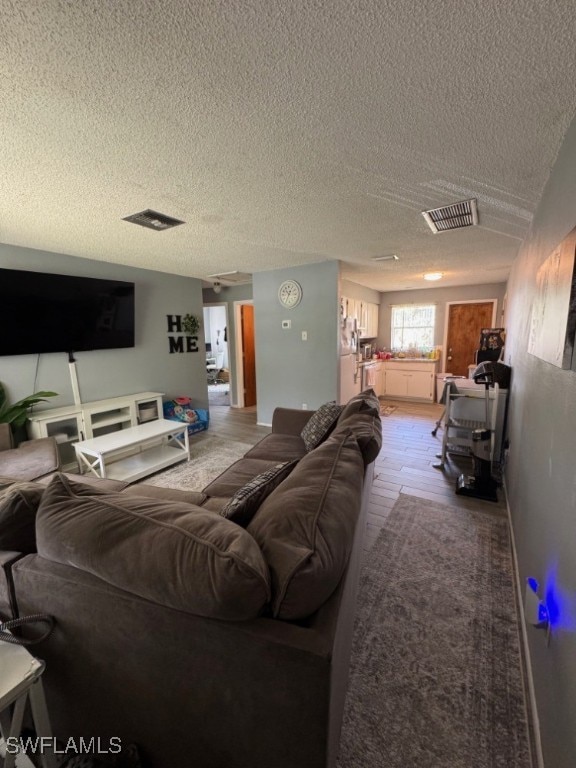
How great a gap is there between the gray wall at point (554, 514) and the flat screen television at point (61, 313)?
4.08 metres

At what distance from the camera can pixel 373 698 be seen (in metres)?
1.30

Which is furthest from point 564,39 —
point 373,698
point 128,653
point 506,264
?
point 506,264

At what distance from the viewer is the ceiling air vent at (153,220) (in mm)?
2455

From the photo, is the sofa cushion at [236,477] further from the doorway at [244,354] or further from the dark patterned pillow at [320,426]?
the doorway at [244,354]

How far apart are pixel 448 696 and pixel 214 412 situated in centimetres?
528

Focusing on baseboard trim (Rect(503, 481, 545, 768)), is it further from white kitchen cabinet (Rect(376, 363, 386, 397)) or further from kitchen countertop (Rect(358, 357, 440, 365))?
white kitchen cabinet (Rect(376, 363, 386, 397))

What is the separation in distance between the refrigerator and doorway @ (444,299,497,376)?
2.28m

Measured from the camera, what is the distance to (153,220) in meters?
2.57

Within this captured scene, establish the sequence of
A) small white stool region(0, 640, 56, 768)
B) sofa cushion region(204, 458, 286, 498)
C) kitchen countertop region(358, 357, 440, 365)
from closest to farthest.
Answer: small white stool region(0, 640, 56, 768) → sofa cushion region(204, 458, 286, 498) → kitchen countertop region(358, 357, 440, 365)

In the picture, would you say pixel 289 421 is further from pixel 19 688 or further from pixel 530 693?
pixel 19 688

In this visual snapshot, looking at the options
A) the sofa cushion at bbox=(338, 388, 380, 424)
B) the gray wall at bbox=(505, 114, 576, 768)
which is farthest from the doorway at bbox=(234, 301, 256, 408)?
the gray wall at bbox=(505, 114, 576, 768)

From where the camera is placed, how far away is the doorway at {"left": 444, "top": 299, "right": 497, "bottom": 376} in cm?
621

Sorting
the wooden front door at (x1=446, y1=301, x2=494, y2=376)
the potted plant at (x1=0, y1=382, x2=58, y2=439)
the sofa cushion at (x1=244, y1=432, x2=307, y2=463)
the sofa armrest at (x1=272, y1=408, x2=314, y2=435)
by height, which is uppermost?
the wooden front door at (x1=446, y1=301, x2=494, y2=376)

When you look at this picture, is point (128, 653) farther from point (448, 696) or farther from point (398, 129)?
point (398, 129)
